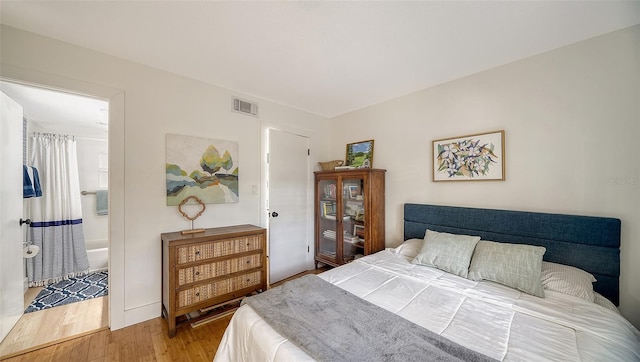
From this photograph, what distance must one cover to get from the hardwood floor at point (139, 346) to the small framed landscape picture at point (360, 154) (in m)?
2.49

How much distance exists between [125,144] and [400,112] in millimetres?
2970

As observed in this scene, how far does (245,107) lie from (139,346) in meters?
2.51

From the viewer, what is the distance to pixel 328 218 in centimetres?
330

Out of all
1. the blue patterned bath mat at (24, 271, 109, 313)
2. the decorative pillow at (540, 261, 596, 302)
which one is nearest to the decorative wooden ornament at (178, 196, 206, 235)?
the blue patterned bath mat at (24, 271, 109, 313)

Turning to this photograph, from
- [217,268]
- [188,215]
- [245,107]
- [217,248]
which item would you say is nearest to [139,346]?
[217,268]

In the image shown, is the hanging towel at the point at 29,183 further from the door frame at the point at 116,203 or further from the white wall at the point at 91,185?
the door frame at the point at 116,203

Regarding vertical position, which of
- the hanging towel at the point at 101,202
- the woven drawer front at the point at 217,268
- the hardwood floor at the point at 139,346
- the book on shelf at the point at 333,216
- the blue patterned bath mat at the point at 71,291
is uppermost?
the hanging towel at the point at 101,202

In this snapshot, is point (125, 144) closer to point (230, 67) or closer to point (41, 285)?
point (230, 67)

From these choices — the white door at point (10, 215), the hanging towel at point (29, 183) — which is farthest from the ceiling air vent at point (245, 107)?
the hanging towel at point (29, 183)

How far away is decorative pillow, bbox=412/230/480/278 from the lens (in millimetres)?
1869

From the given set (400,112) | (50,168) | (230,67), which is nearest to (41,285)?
(50,168)

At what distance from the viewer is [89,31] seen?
1685 millimetres

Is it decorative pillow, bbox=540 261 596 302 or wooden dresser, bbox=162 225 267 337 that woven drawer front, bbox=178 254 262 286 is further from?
decorative pillow, bbox=540 261 596 302

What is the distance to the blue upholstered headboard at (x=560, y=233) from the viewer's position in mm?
1604
